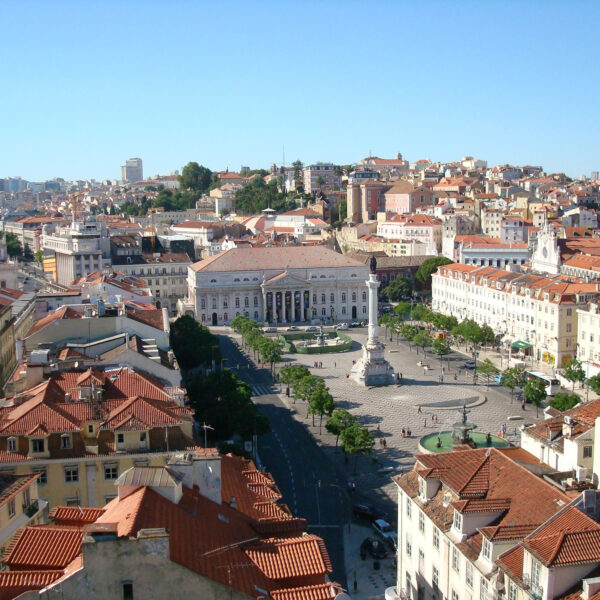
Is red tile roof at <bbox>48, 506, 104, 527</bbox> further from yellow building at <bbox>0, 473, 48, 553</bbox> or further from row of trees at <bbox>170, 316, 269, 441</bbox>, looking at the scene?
row of trees at <bbox>170, 316, 269, 441</bbox>

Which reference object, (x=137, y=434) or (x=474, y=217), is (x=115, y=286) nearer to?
(x=137, y=434)

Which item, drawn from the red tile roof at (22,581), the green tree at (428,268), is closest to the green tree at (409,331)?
the green tree at (428,268)

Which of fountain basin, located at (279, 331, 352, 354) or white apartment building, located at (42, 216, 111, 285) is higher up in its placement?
white apartment building, located at (42, 216, 111, 285)

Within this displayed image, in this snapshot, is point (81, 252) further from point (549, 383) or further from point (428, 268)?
point (549, 383)

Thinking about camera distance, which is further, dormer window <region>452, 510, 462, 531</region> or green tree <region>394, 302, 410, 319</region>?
green tree <region>394, 302, 410, 319</region>

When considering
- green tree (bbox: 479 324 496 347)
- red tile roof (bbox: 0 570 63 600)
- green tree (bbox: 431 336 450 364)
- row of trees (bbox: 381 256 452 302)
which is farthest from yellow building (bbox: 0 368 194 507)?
row of trees (bbox: 381 256 452 302)

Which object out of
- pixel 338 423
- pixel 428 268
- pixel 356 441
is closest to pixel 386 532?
pixel 356 441
